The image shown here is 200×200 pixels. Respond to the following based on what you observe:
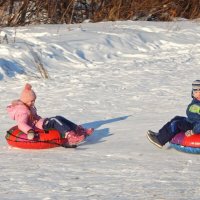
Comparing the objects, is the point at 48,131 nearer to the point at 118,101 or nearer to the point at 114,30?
the point at 118,101

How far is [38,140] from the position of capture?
25.8ft

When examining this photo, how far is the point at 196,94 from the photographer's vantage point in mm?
7832

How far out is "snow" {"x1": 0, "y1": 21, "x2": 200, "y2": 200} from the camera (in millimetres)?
6289

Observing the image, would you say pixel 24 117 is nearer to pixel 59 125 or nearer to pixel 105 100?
pixel 59 125

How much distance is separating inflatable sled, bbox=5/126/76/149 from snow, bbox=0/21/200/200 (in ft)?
0.29

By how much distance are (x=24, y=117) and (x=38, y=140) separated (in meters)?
0.30

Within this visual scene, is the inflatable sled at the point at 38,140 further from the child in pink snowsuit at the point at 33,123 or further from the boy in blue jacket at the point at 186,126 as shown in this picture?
the boy in blue jacket at the point at 186,126

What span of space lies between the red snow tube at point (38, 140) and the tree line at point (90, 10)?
901 centimetres

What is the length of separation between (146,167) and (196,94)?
1.22 meters

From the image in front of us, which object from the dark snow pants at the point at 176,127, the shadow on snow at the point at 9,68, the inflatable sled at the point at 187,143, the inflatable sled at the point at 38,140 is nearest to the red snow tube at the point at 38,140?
the inflatable sled at the point at 38,140

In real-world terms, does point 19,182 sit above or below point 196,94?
below

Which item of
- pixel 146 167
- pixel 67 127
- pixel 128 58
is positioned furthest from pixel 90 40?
pixel 146 167

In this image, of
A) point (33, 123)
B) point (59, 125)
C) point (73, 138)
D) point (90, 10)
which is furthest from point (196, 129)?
point (90, 10)

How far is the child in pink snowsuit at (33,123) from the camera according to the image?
7.96 metres
